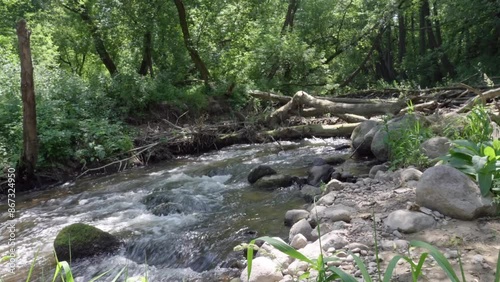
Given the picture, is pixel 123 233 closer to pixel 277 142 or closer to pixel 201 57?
pixel 277 142

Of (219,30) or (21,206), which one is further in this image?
(219,30)

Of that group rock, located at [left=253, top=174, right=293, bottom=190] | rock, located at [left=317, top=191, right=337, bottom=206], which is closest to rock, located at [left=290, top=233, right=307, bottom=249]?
rock, located at [left=317, top=191, right=337, bottom=206]

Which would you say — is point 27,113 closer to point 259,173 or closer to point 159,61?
point 259,173

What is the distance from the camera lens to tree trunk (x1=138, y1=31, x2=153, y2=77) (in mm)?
15508

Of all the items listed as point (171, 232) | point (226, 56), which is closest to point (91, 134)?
point (171, 232)

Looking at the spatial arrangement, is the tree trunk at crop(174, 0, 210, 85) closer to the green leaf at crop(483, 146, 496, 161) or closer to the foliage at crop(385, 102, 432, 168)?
the foliage at crop(385, 102, 432, 168)

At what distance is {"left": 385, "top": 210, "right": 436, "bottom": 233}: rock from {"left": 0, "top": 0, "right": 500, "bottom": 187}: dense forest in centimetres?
785

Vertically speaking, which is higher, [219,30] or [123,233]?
[219,30]

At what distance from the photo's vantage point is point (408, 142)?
6254mm

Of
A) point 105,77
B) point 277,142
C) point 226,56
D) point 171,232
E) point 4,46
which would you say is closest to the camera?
point 171,232

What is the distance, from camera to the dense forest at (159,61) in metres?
10.3

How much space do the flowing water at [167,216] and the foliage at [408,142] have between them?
1735mm

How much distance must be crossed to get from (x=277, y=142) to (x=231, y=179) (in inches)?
140

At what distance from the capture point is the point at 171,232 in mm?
5582
